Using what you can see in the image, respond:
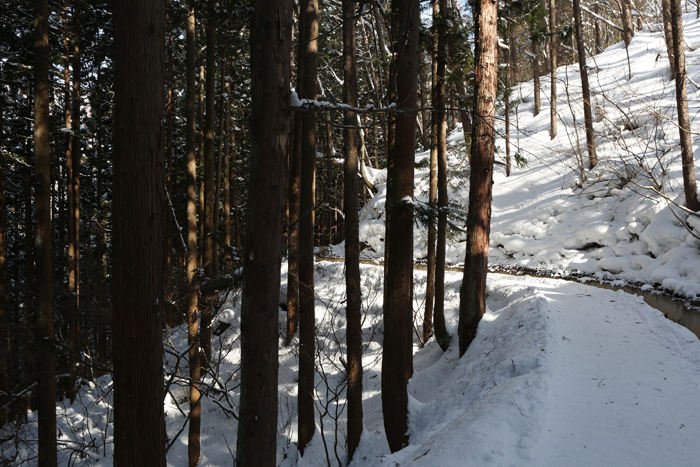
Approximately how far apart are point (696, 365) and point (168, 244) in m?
14.9

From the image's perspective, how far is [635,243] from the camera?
13570 mm

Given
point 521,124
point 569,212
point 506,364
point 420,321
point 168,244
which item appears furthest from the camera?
point 521,124

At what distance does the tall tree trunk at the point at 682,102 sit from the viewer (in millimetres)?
10609

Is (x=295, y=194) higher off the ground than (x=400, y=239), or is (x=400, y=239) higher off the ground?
(x=295, y=194)

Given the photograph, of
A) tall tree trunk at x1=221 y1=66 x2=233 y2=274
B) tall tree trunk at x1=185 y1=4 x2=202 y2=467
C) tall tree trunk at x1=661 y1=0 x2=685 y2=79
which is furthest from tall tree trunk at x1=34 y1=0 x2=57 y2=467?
tall tree trunk at x1=661 y1=0 x2=685 y2=79

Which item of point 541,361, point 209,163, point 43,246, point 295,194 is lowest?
point 541,361

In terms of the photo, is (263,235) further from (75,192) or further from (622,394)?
(75,192)

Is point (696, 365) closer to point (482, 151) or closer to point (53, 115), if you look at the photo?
point (482, 151)

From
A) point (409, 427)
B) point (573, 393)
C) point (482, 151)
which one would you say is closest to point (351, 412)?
point (409, 427)

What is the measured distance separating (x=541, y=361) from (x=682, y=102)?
32.3 ft

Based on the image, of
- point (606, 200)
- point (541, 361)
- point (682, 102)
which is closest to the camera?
point (541, 361)

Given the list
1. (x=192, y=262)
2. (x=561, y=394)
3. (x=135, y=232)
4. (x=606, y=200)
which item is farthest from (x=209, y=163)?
(x=606, y=200)

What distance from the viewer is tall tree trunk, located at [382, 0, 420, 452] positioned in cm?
616

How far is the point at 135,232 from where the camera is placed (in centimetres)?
321
